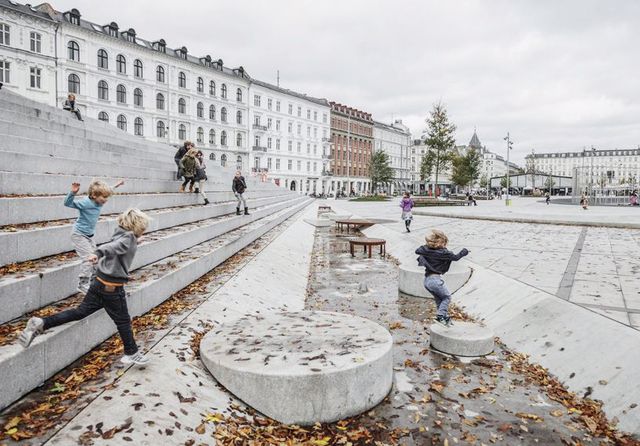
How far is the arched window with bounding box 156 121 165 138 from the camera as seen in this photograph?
56.7 m

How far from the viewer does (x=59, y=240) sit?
591cm

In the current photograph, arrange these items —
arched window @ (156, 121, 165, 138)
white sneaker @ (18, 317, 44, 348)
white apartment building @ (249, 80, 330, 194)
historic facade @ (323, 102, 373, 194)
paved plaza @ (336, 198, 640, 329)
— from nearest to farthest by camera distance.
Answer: white sneaker @ (18, 317, 44, 348) → paved plaza @ (336, 198, 640, 329) → arched window @ (156, 121, 165, 138) → white apartment building @ (249, 80, 330, 194) → historic facade @ (323, 102, 373, 194)

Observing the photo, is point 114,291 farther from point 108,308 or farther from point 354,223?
point 354,223

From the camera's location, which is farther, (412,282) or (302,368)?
(412,282)

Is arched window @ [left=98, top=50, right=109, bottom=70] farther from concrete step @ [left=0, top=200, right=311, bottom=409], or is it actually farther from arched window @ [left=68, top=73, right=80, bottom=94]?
concrete step @ [left=0, top=200, right=311, bottom=409]

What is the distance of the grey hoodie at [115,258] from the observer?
4.05m

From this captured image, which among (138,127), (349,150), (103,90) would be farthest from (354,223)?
(349,150)

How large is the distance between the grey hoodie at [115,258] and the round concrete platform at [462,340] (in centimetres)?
442

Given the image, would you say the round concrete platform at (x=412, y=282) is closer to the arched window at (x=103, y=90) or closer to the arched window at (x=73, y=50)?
the arched window at (x=73, y=50)

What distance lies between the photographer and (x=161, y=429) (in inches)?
130

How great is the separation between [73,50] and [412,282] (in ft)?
174

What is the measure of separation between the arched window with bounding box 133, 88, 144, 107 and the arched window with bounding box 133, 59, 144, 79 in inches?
74.1

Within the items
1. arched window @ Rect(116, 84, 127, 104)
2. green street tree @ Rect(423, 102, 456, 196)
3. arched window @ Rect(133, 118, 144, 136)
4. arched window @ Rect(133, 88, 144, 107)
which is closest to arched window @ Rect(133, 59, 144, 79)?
arched window @ Rect(133, 88, 144, 107)

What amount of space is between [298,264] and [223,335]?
6.76 metres
